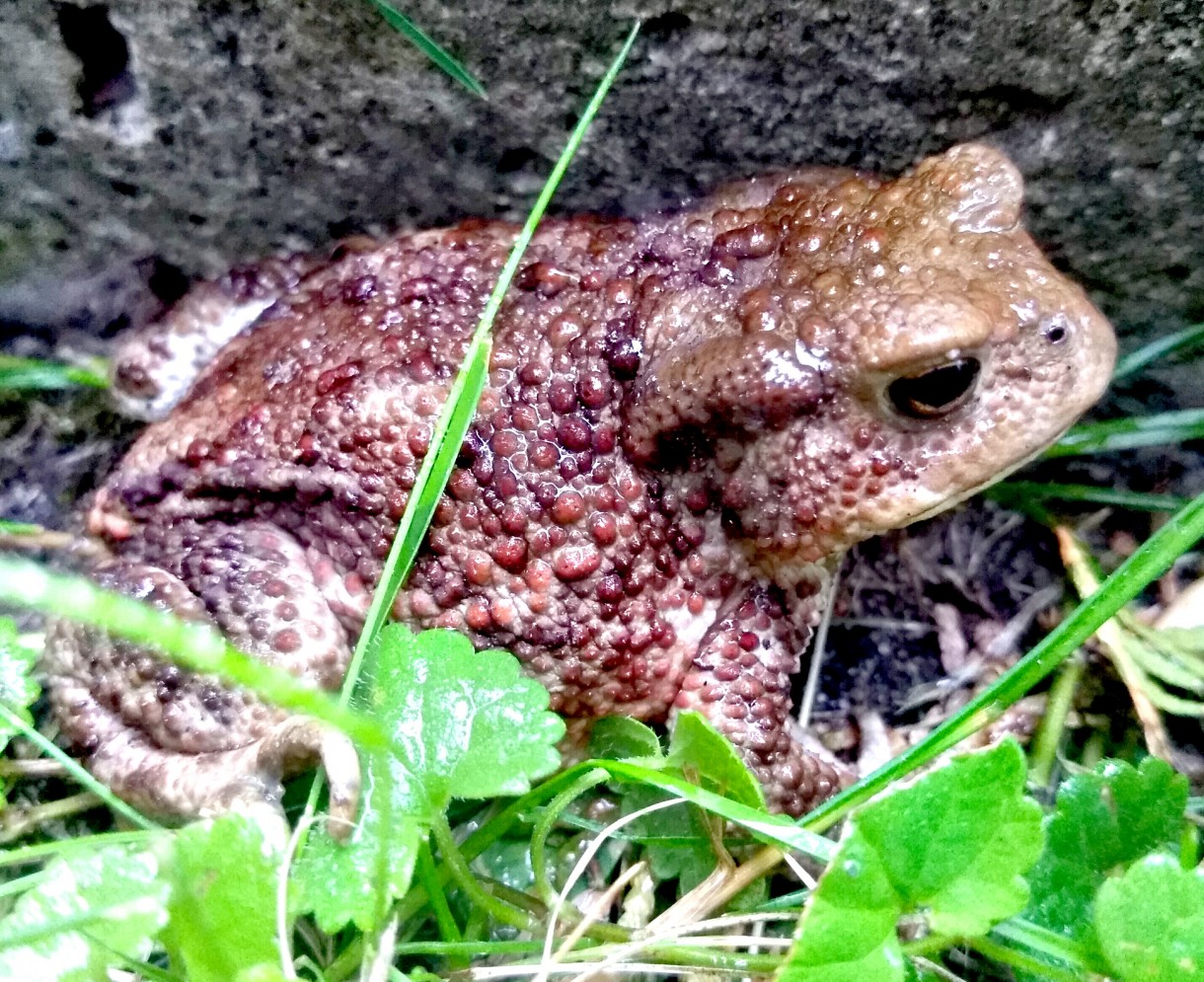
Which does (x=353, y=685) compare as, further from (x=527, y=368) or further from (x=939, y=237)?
(x=939, y=237)

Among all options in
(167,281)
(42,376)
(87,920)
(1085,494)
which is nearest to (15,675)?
(87,920)

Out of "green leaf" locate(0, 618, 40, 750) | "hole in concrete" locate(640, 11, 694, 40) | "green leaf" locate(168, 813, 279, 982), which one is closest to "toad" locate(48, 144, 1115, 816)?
"green leaf" locate(0, 618, 40, 750)

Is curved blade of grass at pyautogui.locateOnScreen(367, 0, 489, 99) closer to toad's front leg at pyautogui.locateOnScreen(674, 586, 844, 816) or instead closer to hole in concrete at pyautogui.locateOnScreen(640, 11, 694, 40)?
hole in concrete at pyautogui.locateOnScreen(640, 11, 694, 40)

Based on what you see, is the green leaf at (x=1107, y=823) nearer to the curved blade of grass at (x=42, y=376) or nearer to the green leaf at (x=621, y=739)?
the green leaf at (x=621, y=739)

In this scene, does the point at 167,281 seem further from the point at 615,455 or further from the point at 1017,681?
the point at 1017,681

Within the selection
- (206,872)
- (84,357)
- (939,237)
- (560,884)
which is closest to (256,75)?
(84,357)

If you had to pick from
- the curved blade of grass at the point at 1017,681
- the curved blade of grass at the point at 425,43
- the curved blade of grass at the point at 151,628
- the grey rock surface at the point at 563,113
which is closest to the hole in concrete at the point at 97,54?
the grey rock surface at the point at 563,113
